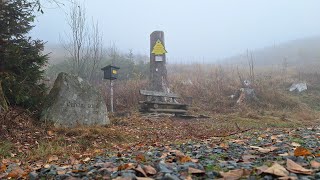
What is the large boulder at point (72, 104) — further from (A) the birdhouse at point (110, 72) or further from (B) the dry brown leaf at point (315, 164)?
(B) the dry brown leaf at point (315, 164)

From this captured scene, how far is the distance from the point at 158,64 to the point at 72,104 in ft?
27.7

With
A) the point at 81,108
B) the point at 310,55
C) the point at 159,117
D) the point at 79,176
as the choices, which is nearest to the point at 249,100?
the point at 159,117

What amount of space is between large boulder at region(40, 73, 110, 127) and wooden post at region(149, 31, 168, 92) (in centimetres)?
712

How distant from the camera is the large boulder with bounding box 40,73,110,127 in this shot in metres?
8.45

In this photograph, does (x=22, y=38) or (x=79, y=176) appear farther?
(x=22, y=38)

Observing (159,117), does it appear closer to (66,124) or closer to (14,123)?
(66,124)

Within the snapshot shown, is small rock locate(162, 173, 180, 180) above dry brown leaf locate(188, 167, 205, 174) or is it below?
above

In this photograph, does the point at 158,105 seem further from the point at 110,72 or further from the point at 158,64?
the point at 158,64

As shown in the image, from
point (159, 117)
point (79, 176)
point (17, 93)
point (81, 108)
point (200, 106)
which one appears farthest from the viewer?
point (200, 106)

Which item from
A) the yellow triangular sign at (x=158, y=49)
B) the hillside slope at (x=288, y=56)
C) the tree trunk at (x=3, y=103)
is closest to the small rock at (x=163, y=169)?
the tree trunk at (x=3, y=103)

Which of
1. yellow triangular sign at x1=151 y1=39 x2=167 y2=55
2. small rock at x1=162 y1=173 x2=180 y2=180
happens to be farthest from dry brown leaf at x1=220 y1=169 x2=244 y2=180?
yellow triangular sign at x1=151 y1=39 x2=167 y2=55

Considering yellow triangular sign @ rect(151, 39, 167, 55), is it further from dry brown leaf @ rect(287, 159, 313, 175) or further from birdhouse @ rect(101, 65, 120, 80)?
dry brown leaf @ rect(287, 159, 313, 175)

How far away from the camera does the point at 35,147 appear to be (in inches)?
255

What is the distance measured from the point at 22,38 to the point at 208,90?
13451 mm
